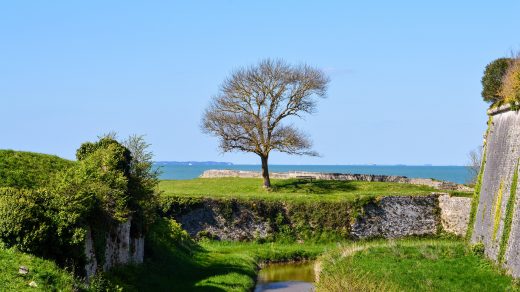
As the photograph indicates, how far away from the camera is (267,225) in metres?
57.2

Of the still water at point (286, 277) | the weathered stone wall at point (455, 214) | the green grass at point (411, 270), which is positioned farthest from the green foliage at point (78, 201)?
the weathered stone wall at point (455, 214)

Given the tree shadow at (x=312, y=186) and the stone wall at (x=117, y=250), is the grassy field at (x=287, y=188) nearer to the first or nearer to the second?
the tree shadow at (x=312, y=186)

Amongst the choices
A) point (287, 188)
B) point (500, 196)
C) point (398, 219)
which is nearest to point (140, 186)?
point (500, 196)

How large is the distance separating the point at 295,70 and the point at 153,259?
37.6 meters

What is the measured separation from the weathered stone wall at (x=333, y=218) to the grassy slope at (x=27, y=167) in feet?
60.4

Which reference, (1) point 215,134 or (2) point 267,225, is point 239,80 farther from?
(2) point 267,225

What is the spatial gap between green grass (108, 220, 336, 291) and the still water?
30.4 inches

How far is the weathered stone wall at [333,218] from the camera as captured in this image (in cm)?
5659

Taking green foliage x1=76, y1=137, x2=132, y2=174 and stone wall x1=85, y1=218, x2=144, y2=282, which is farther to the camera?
green foliage x1=76, y1=137, x2=132, y2=174

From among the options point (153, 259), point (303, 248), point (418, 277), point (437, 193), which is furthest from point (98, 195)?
point (437, 193)

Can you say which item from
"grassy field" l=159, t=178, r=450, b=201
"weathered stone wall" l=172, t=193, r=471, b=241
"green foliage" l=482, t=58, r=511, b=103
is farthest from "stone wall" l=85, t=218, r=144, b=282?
"grassy field" l=159, t=178, r=450, b=201

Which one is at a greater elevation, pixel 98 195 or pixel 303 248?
pixel 98 195

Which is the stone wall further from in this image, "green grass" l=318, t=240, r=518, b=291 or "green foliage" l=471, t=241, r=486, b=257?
"green foliage" l=471, t=241, r=486, b=257

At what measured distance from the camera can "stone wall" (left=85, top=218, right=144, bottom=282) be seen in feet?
89.3
